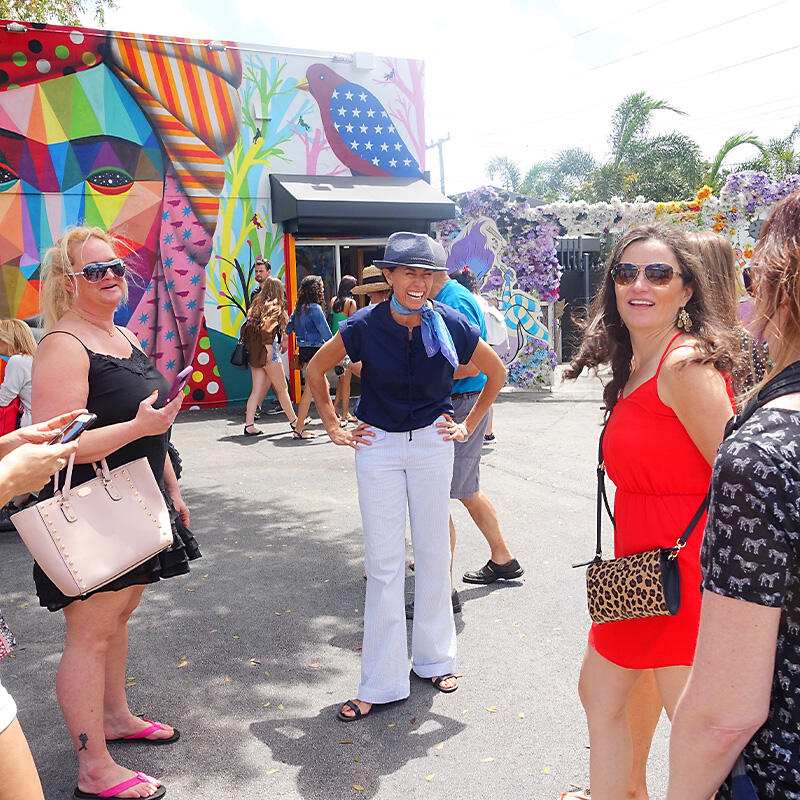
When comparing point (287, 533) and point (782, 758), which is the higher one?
point (782, 758)

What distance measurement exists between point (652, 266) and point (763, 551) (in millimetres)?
1533

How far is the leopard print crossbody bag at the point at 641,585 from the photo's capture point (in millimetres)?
2209

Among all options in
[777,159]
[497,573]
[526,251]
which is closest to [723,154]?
[777,159]

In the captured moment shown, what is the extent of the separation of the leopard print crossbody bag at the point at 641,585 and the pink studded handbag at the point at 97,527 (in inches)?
60.9

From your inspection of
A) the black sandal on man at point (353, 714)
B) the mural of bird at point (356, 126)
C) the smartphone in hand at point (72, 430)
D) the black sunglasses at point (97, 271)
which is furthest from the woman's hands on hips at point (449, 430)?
the mural of bird at point (356, 126)

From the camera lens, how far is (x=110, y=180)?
39.3 ft

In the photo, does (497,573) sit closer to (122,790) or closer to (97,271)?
(122,790)

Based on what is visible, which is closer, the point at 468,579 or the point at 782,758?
the point at 782,758

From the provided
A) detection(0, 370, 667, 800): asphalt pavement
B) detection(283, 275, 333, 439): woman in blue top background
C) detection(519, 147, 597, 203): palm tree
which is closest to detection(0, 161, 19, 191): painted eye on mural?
detection(283, 275, 333, 439): woman in blue top background

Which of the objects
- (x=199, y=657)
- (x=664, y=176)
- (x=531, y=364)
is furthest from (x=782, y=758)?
(x=664, y=176)

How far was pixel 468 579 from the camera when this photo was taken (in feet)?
17.2

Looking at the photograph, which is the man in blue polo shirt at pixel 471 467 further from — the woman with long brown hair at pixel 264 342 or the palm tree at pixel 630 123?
the palm tree at pixel 630 123

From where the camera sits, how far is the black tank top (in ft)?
9.61

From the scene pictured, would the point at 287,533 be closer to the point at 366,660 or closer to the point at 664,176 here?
the point at 366,660
